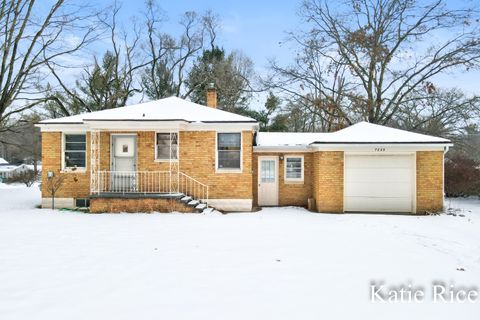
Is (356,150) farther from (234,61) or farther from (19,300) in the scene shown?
(234,61)

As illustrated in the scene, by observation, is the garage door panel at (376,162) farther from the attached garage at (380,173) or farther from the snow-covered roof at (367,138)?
the snow-covered roof at (367,138)

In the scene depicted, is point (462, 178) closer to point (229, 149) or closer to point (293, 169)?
point (293, 169)

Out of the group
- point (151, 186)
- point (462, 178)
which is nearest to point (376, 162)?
point (462, 178)

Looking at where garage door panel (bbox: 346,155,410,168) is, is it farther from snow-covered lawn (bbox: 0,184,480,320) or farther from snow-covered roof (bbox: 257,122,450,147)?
snow-covered lawn (bbox: 0,184,480,320)

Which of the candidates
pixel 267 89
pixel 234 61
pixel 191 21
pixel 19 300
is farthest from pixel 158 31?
pixel 19 300

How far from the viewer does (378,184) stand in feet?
43.4

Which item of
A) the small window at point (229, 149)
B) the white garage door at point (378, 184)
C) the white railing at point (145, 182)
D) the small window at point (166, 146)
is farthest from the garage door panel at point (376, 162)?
the small window at point (166, 146)

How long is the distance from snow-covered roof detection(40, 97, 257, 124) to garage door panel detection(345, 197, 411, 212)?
5209 mm

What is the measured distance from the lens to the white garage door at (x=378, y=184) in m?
13.1

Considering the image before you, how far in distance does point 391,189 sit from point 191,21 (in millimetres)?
27888

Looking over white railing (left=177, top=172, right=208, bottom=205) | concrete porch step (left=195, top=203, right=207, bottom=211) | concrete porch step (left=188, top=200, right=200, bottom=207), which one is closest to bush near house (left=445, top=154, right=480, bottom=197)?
white railing (left=177, top=172, right=208, bottom=205)

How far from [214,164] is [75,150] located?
5.74 meters

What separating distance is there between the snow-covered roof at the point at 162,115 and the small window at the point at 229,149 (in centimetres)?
67

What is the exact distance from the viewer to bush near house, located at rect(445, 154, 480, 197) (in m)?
17.1
